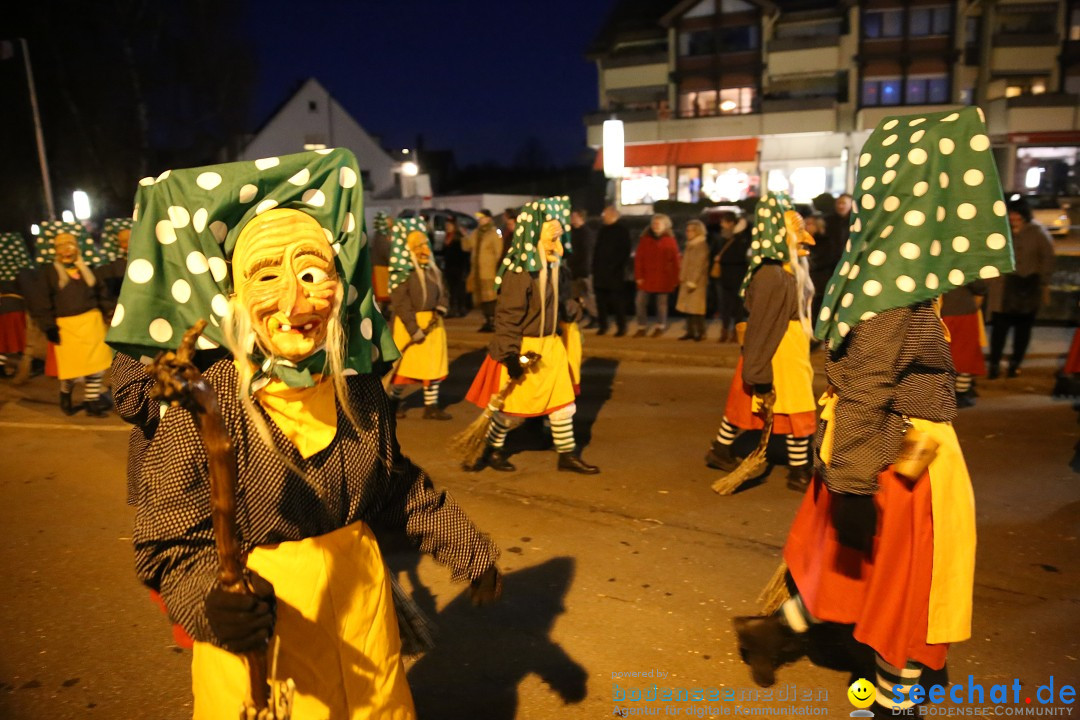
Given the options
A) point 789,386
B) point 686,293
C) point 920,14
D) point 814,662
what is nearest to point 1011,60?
point 920,14

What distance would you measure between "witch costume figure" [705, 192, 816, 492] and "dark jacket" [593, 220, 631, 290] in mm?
6775

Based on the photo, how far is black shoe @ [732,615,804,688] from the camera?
346 cm

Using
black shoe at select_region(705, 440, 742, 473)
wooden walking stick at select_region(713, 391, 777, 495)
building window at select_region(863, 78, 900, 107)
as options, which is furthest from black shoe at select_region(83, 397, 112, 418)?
building window at select_region(863, 78, 900, 107)

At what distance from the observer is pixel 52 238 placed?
8984mm

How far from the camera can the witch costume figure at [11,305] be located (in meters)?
11.3

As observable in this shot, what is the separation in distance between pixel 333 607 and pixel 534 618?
7.63ft

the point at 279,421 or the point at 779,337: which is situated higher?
the point at 279,421

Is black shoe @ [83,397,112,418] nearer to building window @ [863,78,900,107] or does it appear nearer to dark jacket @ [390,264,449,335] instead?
dark jacket @ [390,264,449,335]

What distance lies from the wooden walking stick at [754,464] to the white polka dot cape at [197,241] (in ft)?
14.3

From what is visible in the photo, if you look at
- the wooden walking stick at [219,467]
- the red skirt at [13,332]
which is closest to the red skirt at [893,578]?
the wooden walking stick at [219,467]

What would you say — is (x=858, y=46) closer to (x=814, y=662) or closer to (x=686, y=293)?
(x=686, y=293)

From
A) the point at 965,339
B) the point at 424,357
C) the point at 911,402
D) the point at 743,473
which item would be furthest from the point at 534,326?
the point at 965,339

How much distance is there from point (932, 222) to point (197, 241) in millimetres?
2444

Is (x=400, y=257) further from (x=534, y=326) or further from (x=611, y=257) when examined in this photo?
(x=611, y=257)
